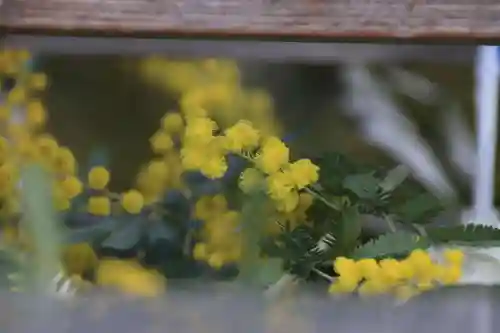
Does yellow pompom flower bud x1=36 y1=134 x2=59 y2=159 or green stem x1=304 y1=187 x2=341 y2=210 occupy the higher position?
yellow pompom flower bud x1=36 y1=134 x2=59 y2=159

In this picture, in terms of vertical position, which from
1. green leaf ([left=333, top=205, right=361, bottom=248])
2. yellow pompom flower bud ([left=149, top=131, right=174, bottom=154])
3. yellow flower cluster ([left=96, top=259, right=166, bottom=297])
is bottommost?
yellow flower cluster ([left=96, top=259, right=166, bottom=297])

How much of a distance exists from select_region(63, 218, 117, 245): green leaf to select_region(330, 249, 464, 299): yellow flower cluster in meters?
0.16

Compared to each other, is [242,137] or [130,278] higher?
[242,137]

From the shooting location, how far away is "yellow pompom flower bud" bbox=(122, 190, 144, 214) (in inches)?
21.5

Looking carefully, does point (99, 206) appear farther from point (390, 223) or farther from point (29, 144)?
point (390, 223)

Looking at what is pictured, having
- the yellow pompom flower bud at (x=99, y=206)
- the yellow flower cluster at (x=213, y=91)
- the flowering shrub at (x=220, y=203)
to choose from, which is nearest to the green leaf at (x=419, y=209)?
the flowering shrub at (x=220, y=203)

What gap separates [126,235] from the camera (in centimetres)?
53

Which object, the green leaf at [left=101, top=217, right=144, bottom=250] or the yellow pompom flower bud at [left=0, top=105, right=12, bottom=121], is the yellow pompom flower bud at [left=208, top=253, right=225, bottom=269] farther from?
the yellow pompom flower bud at [left=0, top=105, right=12, bottom=121]

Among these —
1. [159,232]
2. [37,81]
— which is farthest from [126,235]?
[37,81]

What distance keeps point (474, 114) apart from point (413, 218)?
9 centimetres

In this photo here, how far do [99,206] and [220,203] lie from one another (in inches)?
3.4

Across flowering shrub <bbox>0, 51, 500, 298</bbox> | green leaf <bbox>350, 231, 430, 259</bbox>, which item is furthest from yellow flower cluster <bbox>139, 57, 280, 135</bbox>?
green leaf <bbox>350, 231, 430, 259</bbox>

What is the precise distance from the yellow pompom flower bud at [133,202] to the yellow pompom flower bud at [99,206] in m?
0.01

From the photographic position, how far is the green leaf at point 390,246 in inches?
20.5
